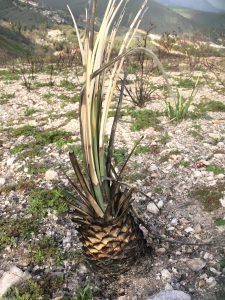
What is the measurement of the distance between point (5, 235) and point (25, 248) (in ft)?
1.42

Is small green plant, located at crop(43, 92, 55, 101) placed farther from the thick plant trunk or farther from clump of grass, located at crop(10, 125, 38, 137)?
the thick plant trunk

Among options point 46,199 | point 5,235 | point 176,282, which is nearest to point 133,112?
point 46,199

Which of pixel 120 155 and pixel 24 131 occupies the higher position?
pixel 120 155

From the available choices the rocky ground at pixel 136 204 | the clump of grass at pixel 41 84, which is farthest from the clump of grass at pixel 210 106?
the clump of grass at pixel 41 84

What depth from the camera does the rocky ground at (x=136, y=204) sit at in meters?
4.44

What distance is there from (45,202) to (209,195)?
8.75ft

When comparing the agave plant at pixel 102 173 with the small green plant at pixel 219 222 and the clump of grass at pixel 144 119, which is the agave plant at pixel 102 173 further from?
the clump of grass at pixel 144 119

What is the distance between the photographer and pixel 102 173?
11.7ft

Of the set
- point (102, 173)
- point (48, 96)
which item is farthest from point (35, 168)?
point (48, 96)

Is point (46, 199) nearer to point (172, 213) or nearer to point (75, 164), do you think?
point (172, 213)

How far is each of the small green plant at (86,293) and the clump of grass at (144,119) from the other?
5.38m

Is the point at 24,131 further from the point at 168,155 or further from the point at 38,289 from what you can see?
the point at 38,289

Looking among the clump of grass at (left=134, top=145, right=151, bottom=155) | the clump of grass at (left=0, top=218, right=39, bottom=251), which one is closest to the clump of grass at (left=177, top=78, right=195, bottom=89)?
the clump of grass at (left=134, top=145, right=151, bottom=155)

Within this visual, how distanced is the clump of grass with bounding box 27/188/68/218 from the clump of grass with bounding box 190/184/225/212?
2.14 metres
